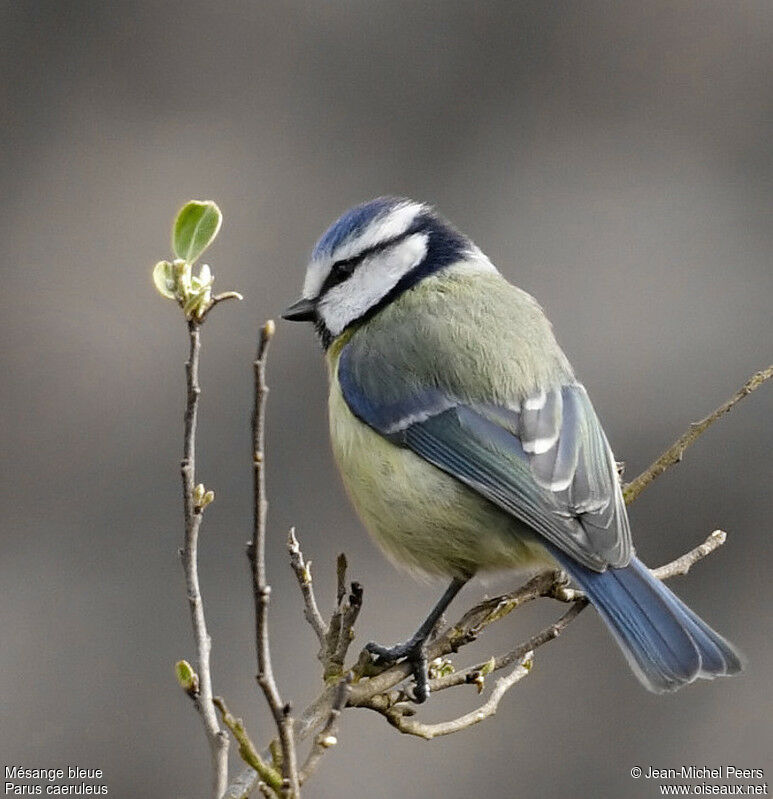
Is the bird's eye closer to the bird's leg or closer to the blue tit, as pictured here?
the blue tit

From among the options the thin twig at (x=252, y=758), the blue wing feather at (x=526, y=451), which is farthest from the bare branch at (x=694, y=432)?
the thin twig at (x=252, y=758)

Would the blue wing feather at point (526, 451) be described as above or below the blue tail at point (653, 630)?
above

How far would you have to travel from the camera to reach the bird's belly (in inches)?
104

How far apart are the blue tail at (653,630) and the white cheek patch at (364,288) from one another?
864 millimetres

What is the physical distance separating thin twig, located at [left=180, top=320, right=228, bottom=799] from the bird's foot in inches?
19.4

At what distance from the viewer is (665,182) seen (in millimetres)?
5766

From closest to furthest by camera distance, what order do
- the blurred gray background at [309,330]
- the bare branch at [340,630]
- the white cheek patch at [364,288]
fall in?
the bare branch at [340,630], the white cheek patch at [364,288], the blurred gray background at [309,330]

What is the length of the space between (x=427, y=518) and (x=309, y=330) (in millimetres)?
2649

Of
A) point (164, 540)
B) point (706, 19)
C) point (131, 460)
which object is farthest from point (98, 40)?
point (706, 19)

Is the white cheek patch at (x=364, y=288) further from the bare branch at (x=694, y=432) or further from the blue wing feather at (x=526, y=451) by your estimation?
the bare branch at (x=694, y=432)

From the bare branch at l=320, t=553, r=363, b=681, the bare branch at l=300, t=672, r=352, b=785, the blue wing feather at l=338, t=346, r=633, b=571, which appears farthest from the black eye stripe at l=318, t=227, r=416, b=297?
the bare branch at l=300, t=672, r=352, b=785

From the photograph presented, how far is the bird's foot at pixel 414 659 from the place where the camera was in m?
2.23

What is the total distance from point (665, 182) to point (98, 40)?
263cm

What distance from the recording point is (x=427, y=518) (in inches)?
105
